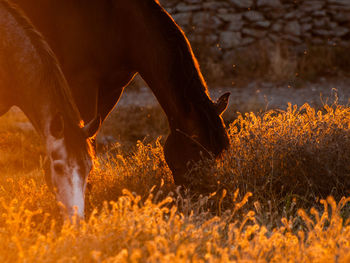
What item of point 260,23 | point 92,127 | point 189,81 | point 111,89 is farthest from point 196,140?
point 260,23

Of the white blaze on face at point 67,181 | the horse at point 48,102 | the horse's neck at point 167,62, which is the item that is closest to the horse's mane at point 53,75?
the horse at point 48,102

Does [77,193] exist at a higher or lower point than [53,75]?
lower

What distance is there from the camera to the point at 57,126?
331 cm

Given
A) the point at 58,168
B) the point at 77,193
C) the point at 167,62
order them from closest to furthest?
the point at 77,193 → the point at 58,168 → the point at 167,62

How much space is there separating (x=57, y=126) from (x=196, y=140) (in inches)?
54.8

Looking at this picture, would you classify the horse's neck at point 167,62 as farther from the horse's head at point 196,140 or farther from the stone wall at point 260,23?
the stone wall at point 260,23

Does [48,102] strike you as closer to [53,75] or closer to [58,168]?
[53,75]

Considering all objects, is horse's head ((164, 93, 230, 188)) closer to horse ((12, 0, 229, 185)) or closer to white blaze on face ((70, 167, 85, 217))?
horse ((12, 0, 229, 185))

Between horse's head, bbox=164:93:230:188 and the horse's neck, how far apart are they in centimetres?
12

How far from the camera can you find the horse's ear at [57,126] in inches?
129

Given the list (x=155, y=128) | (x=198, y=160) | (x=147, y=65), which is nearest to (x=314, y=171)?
(x=198, y=160)

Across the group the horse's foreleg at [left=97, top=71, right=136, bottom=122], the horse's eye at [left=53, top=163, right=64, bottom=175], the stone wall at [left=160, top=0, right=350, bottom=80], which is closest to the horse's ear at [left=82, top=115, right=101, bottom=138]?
the horse's eye at [left=53, top=163, right=64, bottom=175]

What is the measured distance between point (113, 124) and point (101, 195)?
15.0ft

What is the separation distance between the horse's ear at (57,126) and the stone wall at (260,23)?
952cm
